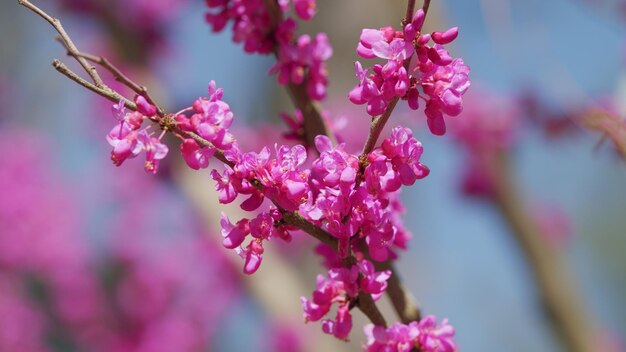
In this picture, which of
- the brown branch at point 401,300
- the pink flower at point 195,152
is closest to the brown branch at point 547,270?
the brown branch at point 401,300

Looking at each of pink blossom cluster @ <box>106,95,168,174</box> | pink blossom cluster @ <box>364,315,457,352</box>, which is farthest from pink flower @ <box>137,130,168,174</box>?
pink blossom cluster @ <box>364,315,457,352</box>

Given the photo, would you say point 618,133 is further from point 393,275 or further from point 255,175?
point 255,175

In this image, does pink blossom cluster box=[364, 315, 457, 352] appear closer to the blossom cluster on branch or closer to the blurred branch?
the blossom cluster on branch

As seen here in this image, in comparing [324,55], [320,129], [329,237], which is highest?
[324,55]

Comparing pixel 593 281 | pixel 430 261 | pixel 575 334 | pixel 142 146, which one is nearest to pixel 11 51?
pixel 430 261

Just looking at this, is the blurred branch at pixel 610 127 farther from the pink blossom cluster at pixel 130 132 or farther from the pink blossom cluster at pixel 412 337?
the pink blossom cluster at pixel 130 132

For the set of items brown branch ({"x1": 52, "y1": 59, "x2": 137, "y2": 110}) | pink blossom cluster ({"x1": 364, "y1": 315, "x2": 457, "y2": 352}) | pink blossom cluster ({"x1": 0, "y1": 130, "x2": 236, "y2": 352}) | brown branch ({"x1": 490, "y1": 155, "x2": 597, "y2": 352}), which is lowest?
pink blossom cluster ({"x1": 0, "y1": 130, "x2": 236, "y2": 352})
